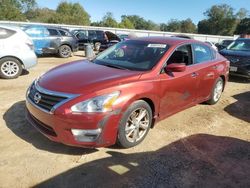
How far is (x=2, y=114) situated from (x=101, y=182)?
2.90m

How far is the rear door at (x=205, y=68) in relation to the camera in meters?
5.56

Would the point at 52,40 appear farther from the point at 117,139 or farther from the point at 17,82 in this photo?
the point at 117,139

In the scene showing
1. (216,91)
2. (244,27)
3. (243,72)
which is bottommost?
(216,91)

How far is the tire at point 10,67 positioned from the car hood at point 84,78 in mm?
4070

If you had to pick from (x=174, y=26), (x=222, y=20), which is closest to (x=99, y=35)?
(x=222, y=20)

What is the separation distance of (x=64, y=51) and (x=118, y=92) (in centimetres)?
1149

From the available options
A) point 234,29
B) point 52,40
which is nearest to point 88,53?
point 52,40

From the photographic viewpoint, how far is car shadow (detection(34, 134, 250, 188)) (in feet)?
11.1

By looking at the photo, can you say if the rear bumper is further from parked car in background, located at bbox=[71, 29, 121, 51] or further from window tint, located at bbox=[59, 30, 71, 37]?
parked car in background, located at bbox=[71, 29, 121, 51]

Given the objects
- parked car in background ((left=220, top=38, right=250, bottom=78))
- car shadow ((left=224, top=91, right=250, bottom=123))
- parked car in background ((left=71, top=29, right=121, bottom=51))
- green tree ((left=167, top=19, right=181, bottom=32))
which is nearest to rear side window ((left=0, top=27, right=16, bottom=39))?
car shadow ((left=224, top=91, right=250, bottom=123))

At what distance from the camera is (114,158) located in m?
3.88

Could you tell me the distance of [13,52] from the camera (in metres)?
8.02

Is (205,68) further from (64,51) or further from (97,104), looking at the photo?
(64,51)

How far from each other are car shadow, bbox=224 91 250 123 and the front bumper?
353 cm
